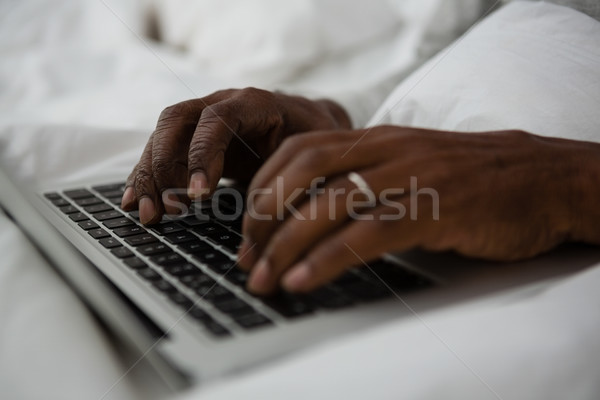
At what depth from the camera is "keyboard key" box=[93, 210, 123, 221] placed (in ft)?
1.95

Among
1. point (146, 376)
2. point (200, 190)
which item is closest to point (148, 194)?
point (200, 190)

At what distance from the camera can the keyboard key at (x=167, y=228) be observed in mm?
549

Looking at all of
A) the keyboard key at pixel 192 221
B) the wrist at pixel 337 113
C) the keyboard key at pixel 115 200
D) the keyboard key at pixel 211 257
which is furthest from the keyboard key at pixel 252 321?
the wrist at pixel 337 113

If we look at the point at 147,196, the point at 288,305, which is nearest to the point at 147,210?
the point at 147,196

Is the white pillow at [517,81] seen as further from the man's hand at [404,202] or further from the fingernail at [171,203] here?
the fingernail at [171,203]

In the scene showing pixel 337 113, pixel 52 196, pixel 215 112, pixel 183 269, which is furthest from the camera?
pixel 337 113

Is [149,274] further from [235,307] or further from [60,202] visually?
[60,202]

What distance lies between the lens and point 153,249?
505 millimetres

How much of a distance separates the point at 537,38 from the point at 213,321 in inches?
19.5

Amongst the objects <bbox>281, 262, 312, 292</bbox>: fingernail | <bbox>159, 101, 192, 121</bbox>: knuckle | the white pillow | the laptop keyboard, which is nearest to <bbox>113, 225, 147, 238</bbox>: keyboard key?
the laptop keyboard

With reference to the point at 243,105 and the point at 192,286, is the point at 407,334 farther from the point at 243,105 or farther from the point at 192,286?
the point at 243,105

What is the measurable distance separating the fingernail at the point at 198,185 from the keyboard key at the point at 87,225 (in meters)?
0.12

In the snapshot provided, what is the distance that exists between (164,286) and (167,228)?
136mm

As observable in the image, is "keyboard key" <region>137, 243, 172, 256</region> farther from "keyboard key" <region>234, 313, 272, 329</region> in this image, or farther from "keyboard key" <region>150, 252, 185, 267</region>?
"keyboard key" <region>234, 313, 272, 329</region>
